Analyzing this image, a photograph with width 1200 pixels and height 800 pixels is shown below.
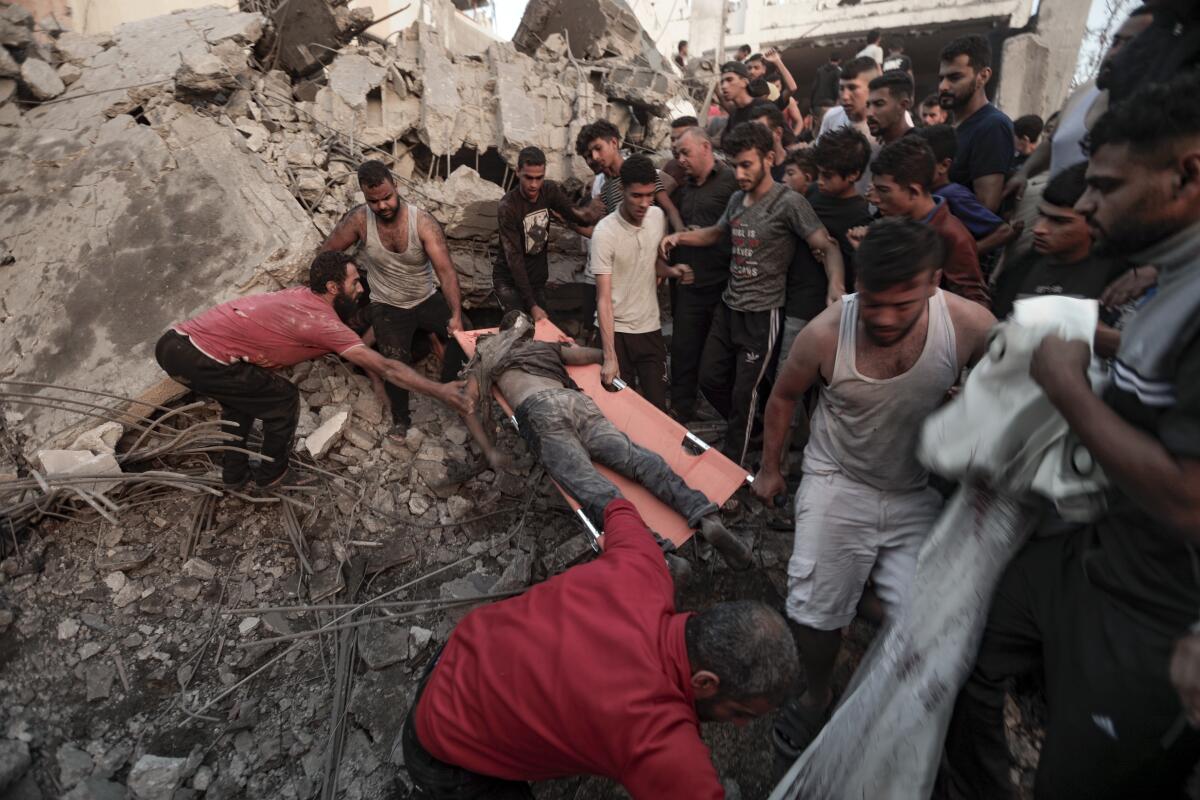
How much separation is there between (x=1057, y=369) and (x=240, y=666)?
3.32 metres

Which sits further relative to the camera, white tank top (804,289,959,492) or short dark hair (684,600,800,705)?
white tank top (804,289,959,492)

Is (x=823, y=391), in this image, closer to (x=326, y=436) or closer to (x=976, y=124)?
(x=976, y=124)

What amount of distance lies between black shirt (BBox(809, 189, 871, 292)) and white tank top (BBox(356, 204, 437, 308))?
2.59m

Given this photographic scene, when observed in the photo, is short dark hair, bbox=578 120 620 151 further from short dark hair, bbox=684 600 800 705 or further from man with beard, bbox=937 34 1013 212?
short dark hair, bbox=684 600 800 705

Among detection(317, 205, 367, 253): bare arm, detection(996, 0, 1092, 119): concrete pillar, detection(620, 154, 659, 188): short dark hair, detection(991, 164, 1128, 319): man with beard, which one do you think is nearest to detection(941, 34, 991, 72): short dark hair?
detection(991, 164, 1128, 319): man with beard

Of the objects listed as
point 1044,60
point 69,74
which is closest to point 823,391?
point 69,74

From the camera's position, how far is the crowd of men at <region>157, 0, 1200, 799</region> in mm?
1194

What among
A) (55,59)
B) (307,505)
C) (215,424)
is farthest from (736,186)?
(55,59)

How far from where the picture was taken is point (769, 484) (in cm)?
229

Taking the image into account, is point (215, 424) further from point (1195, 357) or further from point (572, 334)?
point (1195, 357)

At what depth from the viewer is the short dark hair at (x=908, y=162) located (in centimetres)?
237

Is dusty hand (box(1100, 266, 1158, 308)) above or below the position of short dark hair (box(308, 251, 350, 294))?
above

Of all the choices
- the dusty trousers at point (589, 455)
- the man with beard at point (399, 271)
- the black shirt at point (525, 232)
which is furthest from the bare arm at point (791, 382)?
the man with beard at point (399, 271)

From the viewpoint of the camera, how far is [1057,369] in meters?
1.22
